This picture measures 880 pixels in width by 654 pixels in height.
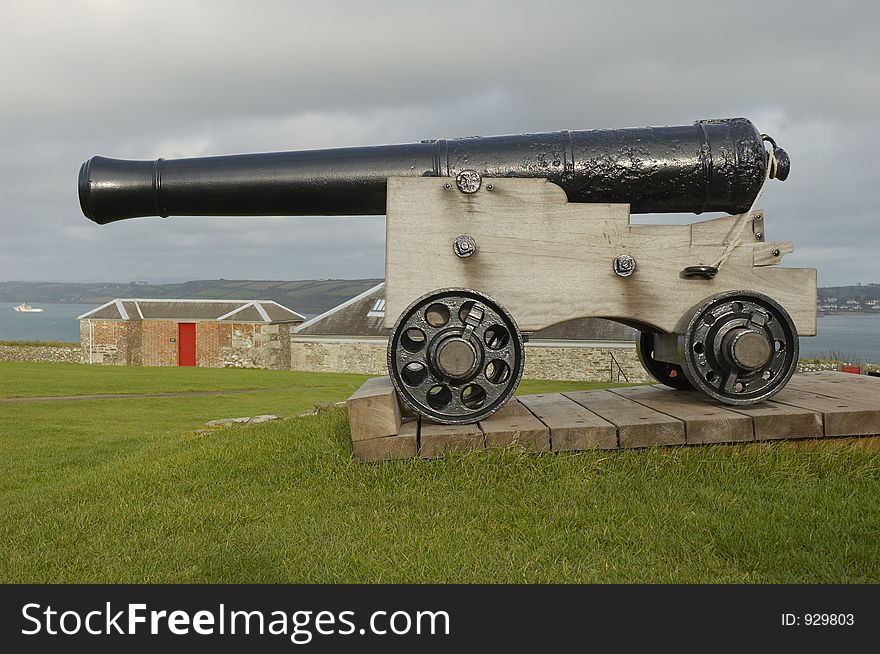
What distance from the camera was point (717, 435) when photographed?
421 centimetres

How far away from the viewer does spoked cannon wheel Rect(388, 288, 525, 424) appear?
4.25 meters

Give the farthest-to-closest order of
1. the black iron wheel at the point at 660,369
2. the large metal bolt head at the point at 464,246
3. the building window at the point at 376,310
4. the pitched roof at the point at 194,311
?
the pitched roof at the point at 194,311 → the building window at the point at 376,310 → the black iron wheel at the point at 660,369 → the large metal bolt head at the point at 464,246

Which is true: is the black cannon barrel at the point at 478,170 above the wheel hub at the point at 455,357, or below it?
above

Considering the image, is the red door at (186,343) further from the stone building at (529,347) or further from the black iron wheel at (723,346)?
the black iron wheel at (723,346)

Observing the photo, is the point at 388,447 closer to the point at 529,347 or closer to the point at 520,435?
the point at 520,435

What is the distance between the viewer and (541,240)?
4.45m

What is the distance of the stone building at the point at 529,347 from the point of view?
93.2 feet

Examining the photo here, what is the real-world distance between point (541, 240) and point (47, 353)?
3595 cm

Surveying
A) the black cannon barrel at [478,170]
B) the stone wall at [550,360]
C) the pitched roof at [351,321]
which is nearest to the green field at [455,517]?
the black cannon barrel at [478,170]

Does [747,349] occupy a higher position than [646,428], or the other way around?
[747,349]

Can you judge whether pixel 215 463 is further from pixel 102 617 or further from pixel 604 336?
pixel 604 336

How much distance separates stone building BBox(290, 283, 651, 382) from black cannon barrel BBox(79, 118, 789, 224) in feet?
69.0

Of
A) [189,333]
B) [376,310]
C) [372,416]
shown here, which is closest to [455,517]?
[372,416]

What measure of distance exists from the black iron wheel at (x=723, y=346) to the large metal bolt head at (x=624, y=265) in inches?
17.0
